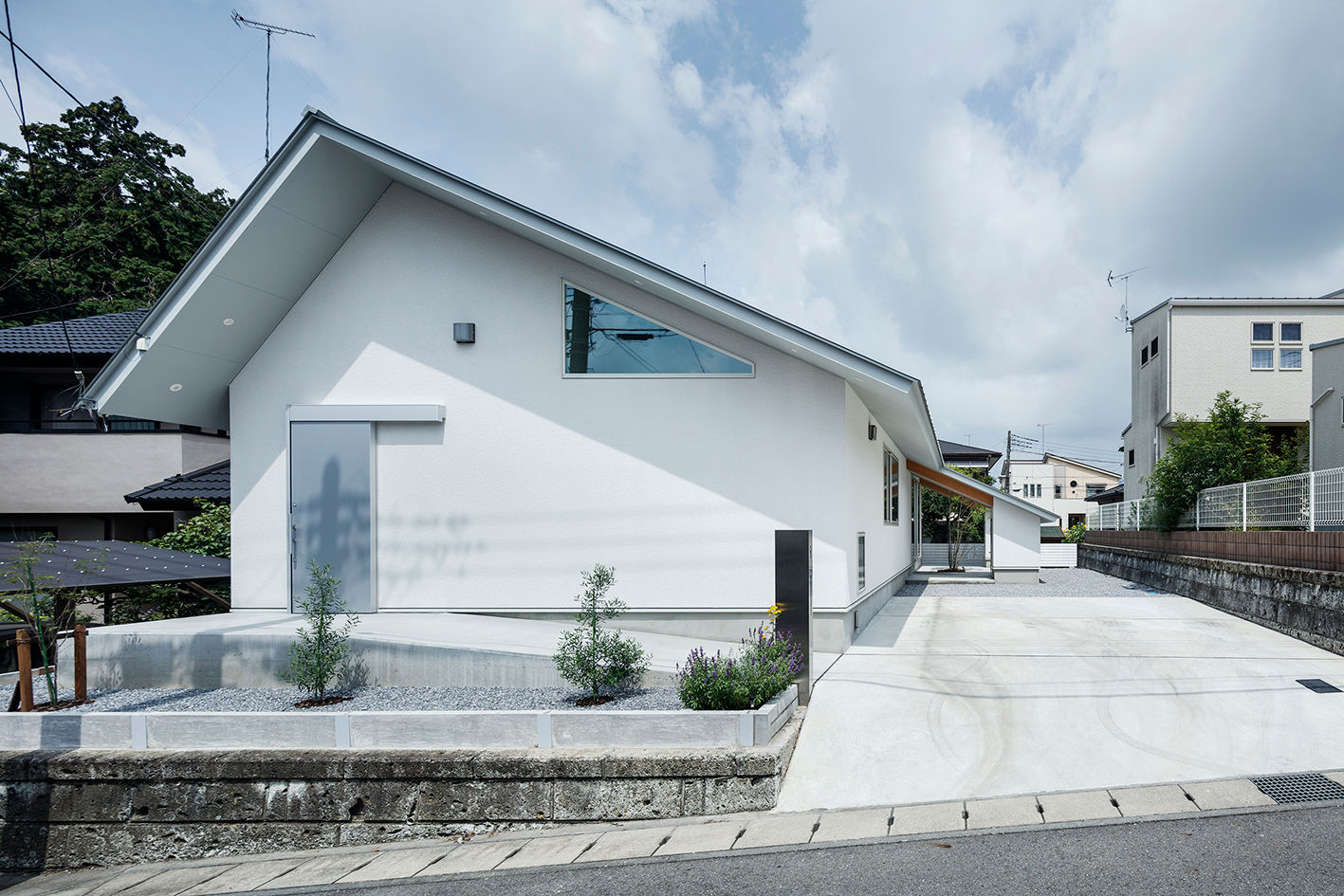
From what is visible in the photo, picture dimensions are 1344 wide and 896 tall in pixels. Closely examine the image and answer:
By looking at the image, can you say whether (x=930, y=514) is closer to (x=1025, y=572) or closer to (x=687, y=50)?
(x=1025, y=572)

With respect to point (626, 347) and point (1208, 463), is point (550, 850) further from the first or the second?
point (1208, 463)

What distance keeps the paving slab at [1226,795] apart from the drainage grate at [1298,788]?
0.07 m

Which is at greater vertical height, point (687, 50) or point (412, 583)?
point (687, 50)

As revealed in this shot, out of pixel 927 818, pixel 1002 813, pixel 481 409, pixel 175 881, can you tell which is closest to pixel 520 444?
pixel 481 409

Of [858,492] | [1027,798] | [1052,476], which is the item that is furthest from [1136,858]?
[1052,476]

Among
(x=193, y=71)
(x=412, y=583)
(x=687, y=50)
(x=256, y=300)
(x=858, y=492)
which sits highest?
(x=687, y=50)

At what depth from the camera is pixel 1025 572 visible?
16.5 metres

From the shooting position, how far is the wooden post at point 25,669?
6153mm

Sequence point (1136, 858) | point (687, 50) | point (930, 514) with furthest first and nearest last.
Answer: point (930, 514), point (687, 50), point (1136, 858)

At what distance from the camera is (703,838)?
481 cm

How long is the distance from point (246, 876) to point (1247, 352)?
24569 millimetres

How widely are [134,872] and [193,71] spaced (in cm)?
978

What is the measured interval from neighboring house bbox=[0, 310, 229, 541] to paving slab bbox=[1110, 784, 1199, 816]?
15239 millimetres

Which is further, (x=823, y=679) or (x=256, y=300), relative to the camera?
(x=256, y=300)
